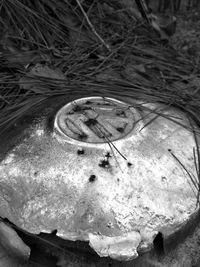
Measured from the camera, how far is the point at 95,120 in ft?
5.66

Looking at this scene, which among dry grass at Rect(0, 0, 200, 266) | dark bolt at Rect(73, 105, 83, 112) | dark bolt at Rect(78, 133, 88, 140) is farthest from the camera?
dry grass at Rect(0, 0, 200, 266)

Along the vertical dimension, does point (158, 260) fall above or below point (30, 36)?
below

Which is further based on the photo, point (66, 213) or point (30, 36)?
point (30, 36)

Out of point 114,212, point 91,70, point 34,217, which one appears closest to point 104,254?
point 114,212

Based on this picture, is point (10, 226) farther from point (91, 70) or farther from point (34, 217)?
point (91, 70)

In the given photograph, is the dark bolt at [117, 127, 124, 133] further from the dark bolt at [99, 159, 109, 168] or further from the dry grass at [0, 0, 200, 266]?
the dry grass at [0, 0, 200, 266]

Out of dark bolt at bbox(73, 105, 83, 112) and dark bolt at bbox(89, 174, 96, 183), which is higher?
dark bolt at bbox(73, 105, 83, 112)

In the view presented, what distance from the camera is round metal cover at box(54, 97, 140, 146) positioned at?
65.5 inches

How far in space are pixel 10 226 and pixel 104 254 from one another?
311 millimetres

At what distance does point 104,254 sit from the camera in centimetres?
139

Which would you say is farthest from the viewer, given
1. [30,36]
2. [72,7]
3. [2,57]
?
[72,7]

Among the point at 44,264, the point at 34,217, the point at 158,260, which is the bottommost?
the point at 158,260

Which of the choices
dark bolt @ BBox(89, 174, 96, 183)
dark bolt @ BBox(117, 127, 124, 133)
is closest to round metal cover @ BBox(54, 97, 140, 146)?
dark bolt @ BBox(117, 127, 124, 133)

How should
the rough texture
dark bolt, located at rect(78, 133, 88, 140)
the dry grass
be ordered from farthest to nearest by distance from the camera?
the dry grass → dark bolt, located at rect(78, 133, 88, 140) → the rough texture
